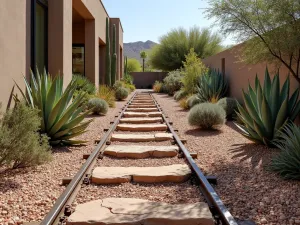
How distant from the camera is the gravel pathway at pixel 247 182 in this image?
14.4 ft

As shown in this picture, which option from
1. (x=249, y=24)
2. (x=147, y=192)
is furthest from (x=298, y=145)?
(x=249, y=24)

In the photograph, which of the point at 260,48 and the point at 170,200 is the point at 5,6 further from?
the point at 260,48

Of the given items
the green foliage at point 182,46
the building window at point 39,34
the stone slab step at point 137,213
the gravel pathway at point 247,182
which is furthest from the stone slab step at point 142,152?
the green foliage at point 182,46

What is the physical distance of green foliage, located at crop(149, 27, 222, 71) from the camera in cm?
4241

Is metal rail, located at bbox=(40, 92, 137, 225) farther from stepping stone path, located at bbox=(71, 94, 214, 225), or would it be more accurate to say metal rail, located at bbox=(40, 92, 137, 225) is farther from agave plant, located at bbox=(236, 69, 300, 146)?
agave plant, located at bbox=(236, 69, 300, 146)

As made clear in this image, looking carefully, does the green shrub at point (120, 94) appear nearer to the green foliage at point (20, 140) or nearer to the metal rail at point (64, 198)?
the metal rail at point (64, 198)

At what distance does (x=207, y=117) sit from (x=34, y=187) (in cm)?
659

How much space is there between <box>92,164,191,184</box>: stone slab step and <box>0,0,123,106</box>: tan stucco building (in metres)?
3.21

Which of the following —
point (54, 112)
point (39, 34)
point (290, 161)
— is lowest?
point (290, 161)

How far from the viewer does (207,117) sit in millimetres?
11133

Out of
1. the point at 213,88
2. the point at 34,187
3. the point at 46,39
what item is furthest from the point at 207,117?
the point at 34,187

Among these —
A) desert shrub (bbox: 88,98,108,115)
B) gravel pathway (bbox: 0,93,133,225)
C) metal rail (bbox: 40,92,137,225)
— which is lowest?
gravel pathway (bbox: 0,93,133,225)

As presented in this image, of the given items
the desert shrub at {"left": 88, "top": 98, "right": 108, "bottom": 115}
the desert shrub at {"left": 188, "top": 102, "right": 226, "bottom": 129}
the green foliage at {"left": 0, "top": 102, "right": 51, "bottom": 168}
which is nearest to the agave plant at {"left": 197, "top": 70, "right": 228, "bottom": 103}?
the desert shrub at {"left": 88, "top": 98, "right": 108, "bottom": 115}

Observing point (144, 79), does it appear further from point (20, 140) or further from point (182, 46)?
point (20, 140)
